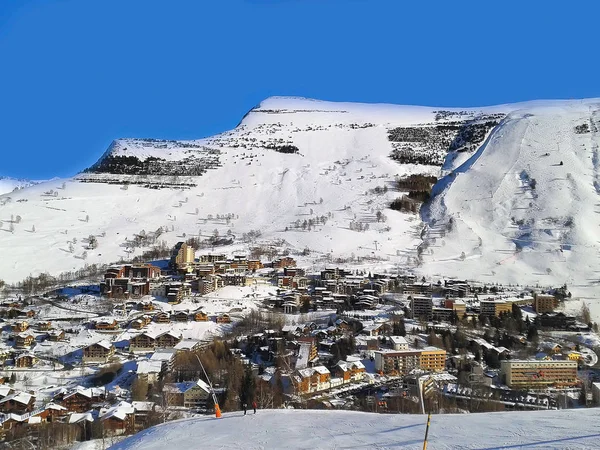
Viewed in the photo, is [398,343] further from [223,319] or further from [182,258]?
[182,258]

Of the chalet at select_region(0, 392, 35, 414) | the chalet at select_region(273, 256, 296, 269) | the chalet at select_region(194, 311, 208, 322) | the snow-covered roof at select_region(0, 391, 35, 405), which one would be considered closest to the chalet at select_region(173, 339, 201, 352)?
the chalet at select_region(194, 311, 208, 322)

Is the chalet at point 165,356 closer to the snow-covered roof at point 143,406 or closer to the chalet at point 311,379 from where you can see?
the snow-covered roof at point 143,406

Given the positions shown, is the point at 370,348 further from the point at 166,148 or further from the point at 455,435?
the point at 166,148

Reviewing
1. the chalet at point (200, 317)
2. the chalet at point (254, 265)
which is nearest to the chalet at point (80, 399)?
the chalet at point (200, 317)

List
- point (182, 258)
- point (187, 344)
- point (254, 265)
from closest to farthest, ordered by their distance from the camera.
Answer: point (187, 344)
point (254, 265)
point (182, 258)

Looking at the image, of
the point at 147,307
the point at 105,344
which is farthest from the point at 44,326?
the point at 105,344

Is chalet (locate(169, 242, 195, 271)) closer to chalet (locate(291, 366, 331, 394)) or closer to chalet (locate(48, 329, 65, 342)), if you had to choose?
chalet (locate(48, 329, 65, 342))
